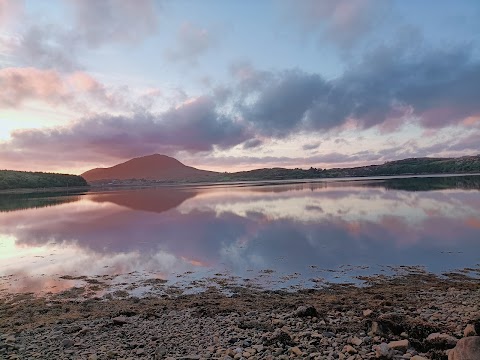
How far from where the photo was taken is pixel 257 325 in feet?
29.5

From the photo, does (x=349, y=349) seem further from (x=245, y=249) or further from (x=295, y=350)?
(x=245, y=249)

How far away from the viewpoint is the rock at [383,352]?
21.8 ft

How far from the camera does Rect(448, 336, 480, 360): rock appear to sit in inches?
230

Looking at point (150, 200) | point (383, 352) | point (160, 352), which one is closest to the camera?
point (383, 352)

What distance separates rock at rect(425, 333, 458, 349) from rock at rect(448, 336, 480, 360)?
795 millimetres

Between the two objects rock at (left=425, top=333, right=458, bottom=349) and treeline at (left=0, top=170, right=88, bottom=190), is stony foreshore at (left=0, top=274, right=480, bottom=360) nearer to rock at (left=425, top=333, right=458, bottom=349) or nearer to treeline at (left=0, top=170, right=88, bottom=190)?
rock at (left=425, top=333, right=458, bottom=349)

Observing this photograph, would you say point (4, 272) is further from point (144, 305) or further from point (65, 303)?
point (144, 305)

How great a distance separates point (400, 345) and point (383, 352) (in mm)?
547

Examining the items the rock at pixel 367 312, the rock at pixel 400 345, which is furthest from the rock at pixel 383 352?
the rock at pixel 367 312

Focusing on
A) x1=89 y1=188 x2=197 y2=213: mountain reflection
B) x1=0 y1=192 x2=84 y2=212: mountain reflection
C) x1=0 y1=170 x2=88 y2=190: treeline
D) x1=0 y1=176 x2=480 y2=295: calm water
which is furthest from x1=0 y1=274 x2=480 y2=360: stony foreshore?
x1=0 y1=170 x2=88 y2=190: treeline

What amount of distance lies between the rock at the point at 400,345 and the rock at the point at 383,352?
0.55 ft

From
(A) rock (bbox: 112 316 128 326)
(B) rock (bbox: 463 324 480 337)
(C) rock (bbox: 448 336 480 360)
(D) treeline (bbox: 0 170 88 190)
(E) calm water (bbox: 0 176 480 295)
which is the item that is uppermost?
(D) treeline (bbox: 0 170 88 190)

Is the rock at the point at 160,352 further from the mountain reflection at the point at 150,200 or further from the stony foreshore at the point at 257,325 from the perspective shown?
the mountain reflection at the point at 150,200

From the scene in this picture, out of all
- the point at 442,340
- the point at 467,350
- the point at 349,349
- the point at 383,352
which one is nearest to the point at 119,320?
the point at 349,349
